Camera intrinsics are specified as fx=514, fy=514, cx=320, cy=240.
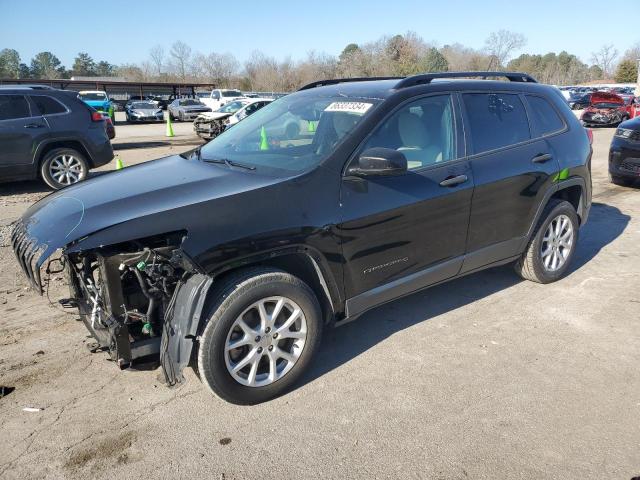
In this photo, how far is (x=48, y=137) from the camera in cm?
928

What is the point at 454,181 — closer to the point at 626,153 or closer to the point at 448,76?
the point at 448,76

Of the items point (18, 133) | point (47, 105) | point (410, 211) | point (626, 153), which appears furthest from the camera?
point (47, 105)

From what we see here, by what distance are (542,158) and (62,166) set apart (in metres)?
8.45

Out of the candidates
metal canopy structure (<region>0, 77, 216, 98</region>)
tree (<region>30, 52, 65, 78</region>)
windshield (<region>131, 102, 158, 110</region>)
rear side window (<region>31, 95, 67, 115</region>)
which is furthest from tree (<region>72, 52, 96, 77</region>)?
rear side window (<region>31, 95, 67, 115</region>)

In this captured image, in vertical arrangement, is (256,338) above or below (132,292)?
below

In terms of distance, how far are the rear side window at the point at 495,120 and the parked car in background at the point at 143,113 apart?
3117 centimetres

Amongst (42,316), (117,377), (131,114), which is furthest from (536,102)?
(131,114)

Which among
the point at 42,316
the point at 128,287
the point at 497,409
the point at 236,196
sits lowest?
the point at 497,409

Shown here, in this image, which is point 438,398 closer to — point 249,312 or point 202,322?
point 249,312

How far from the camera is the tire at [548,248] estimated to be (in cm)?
460

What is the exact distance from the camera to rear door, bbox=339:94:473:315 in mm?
3295

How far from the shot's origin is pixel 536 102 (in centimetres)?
465

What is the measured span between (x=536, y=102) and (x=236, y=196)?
3.13 meters

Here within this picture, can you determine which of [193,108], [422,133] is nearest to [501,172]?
[422,133]
